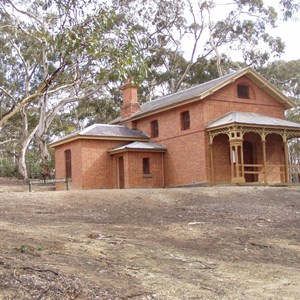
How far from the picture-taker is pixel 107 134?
2941 cm

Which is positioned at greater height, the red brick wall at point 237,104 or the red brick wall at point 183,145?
the red brick wall at point 237,104

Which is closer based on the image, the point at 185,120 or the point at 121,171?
the point at 185,120

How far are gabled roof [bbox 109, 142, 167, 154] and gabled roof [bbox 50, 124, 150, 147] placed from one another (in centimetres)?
100

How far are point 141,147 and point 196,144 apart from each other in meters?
3.18

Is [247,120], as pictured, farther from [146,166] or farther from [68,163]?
[68,163]

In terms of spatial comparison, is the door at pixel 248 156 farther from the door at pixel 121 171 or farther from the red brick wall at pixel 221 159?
the door at pixel 121 171

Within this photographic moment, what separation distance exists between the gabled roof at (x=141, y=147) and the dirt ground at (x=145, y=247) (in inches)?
389

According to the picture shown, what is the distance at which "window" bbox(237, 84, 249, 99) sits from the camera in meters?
28.7

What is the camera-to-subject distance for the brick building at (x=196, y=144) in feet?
87.2

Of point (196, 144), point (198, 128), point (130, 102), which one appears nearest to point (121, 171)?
point (196, 144)

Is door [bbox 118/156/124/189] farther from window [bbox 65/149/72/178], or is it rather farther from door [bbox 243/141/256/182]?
door [bbox 243/141/256/182]

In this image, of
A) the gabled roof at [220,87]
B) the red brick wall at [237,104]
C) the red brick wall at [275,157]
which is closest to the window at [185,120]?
the gabled roof at [220,87]

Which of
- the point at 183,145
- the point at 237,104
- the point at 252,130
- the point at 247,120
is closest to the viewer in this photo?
the point at 252,130

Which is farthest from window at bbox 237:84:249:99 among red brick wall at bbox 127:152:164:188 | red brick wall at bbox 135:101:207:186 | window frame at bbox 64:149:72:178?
window frame at bbox 64:149:72:178
